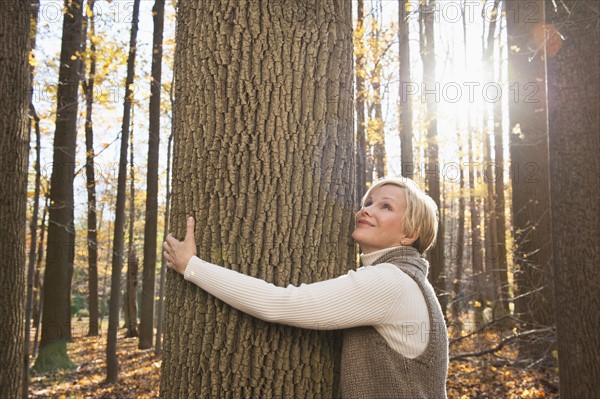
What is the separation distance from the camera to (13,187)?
16.1ft

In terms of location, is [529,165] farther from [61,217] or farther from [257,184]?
[61,217]

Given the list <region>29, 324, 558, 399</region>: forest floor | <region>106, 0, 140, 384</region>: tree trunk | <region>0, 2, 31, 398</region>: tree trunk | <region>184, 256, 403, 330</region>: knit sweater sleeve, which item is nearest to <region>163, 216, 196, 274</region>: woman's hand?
<region>184, 256, 403, 330</region>: knit sweater sleeve

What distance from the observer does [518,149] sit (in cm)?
1047

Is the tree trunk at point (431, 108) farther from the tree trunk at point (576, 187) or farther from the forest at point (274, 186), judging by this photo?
the tree trunk at point (576, 187)

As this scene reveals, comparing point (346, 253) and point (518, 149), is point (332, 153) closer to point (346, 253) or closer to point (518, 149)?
point (346, 253)

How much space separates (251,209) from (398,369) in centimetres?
99

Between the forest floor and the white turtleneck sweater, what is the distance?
5.22 metres

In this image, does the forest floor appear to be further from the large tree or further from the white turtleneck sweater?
the large tree

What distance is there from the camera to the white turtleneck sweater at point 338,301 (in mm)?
2051

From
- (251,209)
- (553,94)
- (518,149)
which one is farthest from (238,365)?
(518,149)

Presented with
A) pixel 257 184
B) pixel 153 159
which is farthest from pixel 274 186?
pixel 153 159

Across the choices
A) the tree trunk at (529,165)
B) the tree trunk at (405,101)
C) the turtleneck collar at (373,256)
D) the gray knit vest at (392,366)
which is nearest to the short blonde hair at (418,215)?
the turtleneck collar at (373,256)

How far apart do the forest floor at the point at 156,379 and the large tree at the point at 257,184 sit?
17.8 ft

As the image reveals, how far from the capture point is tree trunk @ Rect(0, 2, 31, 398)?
4773 mm
